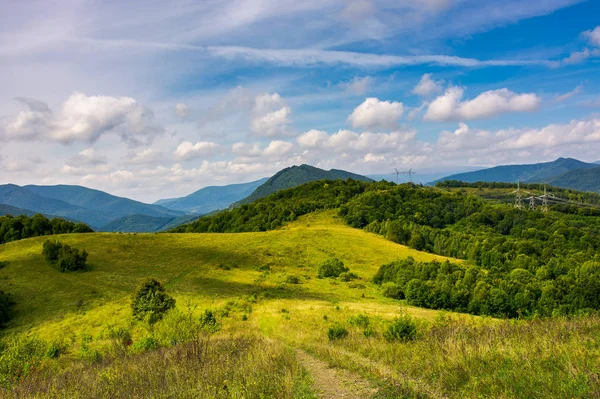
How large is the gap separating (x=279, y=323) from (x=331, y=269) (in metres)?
33.2

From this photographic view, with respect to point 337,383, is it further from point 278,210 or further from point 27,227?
point 278,210

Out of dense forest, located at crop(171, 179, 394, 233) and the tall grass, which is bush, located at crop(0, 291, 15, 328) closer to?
the tall grass

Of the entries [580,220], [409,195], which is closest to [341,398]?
[409,195]

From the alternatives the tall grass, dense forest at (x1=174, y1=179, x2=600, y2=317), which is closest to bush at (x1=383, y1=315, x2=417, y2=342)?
dense forest at (x1=174, y1=179, x2=600, y2=317)

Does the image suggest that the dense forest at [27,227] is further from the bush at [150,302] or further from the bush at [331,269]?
the bush at [331,269]

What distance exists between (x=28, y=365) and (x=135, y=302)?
20.7m

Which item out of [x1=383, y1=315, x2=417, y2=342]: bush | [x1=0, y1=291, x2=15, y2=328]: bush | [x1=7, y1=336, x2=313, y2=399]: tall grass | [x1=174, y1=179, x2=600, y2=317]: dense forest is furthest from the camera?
[x1=174, y1=179, x2=600, y2=317]: dense forest

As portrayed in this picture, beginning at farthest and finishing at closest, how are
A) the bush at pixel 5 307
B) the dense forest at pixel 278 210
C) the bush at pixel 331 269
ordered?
1. the dense forest at pixel 278 210
2. the bush at pixel 331 269
3. the bush at pixel 5 307

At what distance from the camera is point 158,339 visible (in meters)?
22.4

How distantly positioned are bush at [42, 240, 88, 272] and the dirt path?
48853mm

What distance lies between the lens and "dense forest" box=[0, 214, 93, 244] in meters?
73.6

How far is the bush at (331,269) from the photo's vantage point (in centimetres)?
6200

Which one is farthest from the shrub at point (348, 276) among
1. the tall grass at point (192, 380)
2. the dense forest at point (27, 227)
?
the dense forest at point (27, 227)

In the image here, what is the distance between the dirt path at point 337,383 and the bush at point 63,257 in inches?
1923
